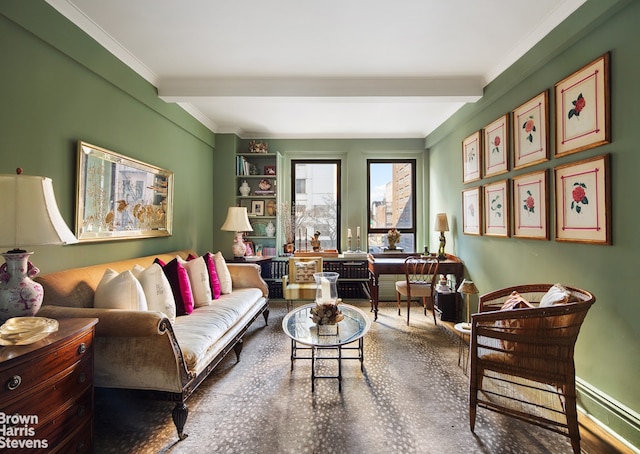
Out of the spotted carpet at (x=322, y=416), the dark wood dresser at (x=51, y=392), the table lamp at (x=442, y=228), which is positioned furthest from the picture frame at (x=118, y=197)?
the table lamp at (x=442, y=228)

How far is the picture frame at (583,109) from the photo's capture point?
5.57ft

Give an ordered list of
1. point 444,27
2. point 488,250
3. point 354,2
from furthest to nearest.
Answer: point 488,250, point 444,27, point 354,2

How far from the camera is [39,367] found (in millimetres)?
1114

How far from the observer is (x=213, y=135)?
428cm

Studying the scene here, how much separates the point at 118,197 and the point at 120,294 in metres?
1.07

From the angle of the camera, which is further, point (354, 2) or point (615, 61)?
point (354, 2)

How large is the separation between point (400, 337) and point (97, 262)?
295 cm

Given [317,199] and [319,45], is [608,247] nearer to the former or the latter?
[319,45]

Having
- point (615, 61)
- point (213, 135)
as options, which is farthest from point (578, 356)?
point (213, 135)

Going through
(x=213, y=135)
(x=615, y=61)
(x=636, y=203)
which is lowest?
(x=636, y=203)

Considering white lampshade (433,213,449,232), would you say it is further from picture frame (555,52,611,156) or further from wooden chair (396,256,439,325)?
picture frame (555,52,611,156)

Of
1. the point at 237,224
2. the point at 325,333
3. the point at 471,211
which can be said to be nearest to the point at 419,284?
the point at 471,211

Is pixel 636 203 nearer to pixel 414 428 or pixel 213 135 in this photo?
pixel 414 428

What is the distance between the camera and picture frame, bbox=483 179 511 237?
266 cm
